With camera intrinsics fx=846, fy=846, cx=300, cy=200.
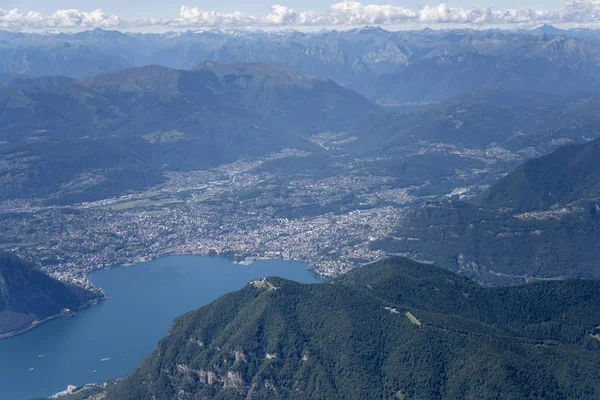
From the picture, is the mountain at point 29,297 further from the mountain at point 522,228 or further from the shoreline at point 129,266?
the mountain at point 522,228

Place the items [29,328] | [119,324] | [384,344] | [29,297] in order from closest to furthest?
[384,344] → [119,324] → [29,328] → [29,297]

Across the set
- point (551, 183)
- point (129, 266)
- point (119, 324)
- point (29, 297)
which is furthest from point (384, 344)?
point (551, 183)

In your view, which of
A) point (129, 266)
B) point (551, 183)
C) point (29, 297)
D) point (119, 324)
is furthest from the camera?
point (551, 183)

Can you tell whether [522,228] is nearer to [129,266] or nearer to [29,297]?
[129,266]

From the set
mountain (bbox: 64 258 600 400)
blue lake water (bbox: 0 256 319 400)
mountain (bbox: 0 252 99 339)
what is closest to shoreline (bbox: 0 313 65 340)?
mountain (bbox: 0 252 99 339)

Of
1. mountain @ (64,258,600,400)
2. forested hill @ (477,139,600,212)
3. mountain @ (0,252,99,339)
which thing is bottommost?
mountain @ (0,252,99,339)

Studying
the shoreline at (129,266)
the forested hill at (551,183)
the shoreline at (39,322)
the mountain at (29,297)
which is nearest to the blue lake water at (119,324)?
the shoreline at (39,322)

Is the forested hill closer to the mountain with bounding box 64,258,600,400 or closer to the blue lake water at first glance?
the blue lake water

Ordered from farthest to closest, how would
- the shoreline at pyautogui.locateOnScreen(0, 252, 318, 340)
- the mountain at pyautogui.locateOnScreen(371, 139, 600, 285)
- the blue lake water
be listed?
1. the mountain at pyautogui.locateOnScreen(371, 139, 600, 285)
2. the shoreline at pyautogui.locateOnScreen(0, 252, 318, 340)
3. the blue lake water
